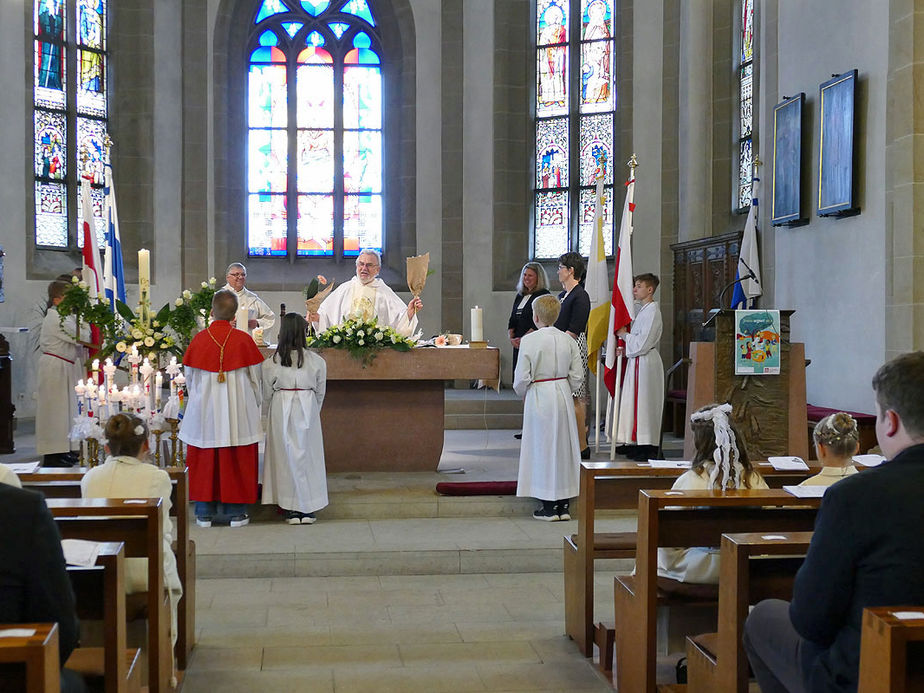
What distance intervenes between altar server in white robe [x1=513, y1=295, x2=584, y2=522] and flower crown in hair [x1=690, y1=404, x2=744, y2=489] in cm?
303

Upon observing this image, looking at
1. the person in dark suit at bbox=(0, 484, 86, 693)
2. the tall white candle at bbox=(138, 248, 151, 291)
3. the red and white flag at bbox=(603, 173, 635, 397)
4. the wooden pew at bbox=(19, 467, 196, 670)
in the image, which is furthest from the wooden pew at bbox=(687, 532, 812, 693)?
the red and white flag at bbox=(603, 173, 635, 397)

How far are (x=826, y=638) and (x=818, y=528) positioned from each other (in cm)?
28

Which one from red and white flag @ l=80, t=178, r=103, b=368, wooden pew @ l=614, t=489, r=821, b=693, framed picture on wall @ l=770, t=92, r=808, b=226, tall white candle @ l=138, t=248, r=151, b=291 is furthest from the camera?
framed picture on wall @ l=770, t=92, r=808, b=226

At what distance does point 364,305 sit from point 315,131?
22.7 ft

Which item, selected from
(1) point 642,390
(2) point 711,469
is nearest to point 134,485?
(2) point 711,469

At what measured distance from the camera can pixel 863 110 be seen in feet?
27.7

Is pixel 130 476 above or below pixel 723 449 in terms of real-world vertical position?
below

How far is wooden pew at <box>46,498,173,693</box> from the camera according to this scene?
3678 millimetres

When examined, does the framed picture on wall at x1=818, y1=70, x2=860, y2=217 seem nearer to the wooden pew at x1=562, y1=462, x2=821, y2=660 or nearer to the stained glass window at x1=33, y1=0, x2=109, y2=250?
the wooden pew at x1=562, y1=462, x2=821, y2=660

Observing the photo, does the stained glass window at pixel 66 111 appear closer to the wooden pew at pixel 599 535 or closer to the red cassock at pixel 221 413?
the red cassock at pixel 221 413

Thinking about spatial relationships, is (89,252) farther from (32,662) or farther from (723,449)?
(32,662)

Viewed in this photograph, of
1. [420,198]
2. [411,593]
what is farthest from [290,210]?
[411,593]

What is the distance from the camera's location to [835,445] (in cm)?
391

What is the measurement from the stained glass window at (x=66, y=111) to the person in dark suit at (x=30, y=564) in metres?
11.0
